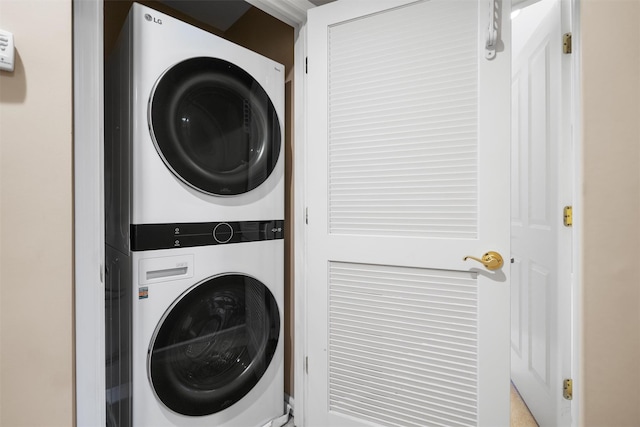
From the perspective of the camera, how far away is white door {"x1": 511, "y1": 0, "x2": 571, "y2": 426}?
4.56 ft

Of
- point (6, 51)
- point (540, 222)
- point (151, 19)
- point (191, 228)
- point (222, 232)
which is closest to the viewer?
point (6, 51)

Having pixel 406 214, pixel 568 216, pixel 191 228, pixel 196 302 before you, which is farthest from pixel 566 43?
pixel 196 302

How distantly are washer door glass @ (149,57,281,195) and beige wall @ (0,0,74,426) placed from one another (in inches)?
13.6

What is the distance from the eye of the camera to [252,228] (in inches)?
58.0

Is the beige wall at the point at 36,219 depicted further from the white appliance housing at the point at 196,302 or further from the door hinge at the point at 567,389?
the door hinge at the point at 567,389

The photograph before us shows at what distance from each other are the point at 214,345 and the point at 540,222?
1768 millimetres

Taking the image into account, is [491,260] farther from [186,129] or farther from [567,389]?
[186,129]

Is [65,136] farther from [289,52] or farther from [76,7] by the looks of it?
[289,52]

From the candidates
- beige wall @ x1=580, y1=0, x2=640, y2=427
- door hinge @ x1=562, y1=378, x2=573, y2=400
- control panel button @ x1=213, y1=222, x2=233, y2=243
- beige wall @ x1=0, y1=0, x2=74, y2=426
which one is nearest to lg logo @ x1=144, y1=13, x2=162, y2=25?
beige wall @ x1=0, y1=0, x2=74, y2=426

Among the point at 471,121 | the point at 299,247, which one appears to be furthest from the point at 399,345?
the point at 471,121

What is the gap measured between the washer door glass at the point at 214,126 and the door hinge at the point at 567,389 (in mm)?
1663

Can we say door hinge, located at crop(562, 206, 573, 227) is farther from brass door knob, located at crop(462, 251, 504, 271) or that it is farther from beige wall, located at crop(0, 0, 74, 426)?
beige wall, located at crop(0, 0, 74, 426)

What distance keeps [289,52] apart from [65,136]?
1311 millimetres

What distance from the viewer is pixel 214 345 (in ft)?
4.48
